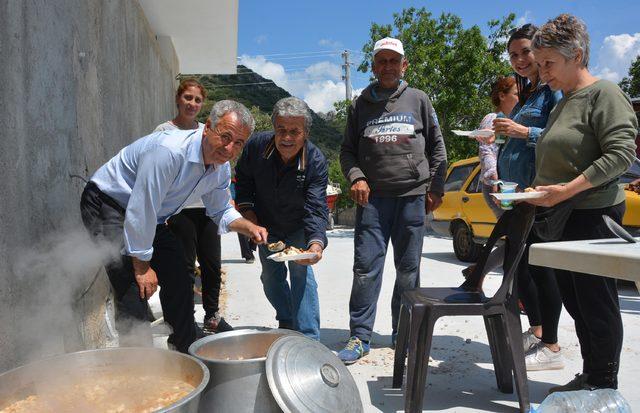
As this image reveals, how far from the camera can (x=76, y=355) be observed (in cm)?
201

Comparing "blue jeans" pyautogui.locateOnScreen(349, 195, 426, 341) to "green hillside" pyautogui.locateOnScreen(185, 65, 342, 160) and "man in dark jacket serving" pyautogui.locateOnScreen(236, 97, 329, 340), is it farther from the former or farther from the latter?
"green hillside" pyautogui.locateOnScreen(185, 65, 342, 160)

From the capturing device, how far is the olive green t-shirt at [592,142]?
2.35 m

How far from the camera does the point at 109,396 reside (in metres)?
1.91

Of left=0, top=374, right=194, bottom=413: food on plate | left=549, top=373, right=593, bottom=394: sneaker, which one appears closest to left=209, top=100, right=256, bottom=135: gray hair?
left=0, top=374, right=194, bottom=413: food on plate

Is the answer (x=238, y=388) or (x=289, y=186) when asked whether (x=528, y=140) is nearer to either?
(x=289, y=186)

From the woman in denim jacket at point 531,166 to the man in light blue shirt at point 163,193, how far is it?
5.44 ft

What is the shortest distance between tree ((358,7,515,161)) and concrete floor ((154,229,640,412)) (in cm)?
815

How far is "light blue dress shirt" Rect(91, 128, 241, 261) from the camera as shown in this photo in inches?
90.4

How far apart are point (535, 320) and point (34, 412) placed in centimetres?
300

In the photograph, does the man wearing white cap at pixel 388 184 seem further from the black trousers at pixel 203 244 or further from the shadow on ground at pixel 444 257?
the shadow on ground at pixel 444 257

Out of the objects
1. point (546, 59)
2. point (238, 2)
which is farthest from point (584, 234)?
point (238, 2)

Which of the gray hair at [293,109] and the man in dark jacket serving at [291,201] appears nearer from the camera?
the gray hair at [293,109]

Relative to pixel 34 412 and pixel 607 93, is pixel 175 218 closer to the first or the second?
pixel 34 412

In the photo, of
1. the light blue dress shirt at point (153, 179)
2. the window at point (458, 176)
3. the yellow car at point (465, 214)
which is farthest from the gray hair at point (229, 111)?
the window at point (458, 176)
